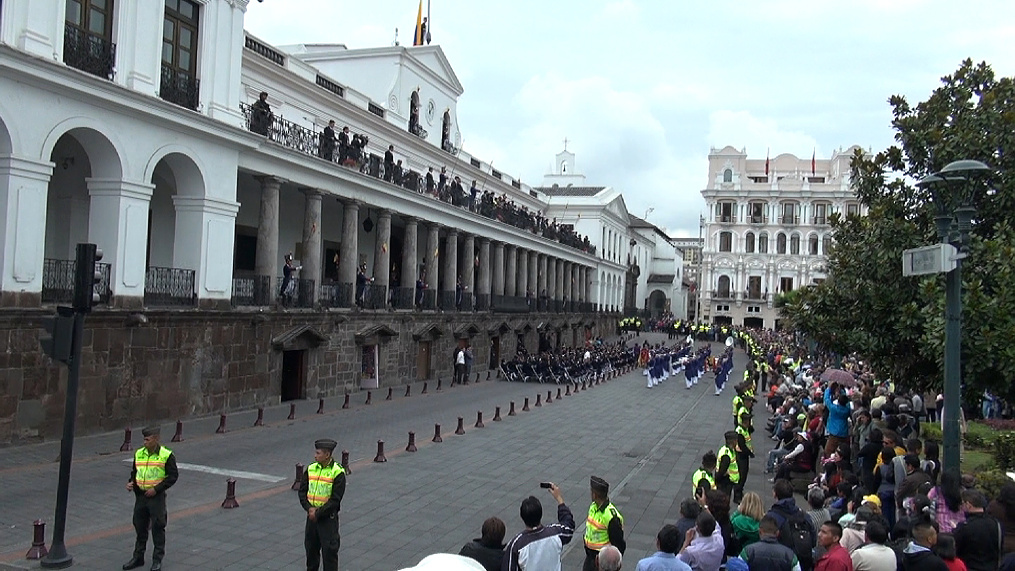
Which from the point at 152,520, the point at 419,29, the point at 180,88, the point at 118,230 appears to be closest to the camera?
the point at 152,520

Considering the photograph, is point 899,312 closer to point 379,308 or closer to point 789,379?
point 789,379

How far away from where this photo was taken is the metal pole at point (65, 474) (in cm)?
816

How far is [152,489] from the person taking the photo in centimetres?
806

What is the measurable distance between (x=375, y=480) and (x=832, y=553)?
847 cm

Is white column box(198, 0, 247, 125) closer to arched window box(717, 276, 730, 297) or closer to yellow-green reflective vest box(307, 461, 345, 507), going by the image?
yellow-green reflective vest box(307, 461, 345, 507)

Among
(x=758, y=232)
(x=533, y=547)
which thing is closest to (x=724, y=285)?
(x=758, y=232)

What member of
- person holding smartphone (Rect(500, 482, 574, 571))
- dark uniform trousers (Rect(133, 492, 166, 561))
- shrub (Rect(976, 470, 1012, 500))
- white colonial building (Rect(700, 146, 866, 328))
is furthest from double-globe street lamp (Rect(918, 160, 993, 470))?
white colonial building (Rect(700, 146, 866, 328))

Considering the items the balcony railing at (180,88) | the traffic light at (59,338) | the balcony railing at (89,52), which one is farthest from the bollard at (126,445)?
the balcony railing at (180,88)

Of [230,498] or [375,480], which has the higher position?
[230,498]

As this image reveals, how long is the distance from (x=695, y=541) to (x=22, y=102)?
14043 millimetres

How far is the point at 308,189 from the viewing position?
23.4 m

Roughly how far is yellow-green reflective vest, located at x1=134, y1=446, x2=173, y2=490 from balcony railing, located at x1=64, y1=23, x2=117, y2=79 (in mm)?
10330

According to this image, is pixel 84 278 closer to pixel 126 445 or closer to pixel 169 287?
pixel 126 445

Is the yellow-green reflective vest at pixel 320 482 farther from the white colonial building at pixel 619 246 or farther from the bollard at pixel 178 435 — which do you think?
the white colonial building at pixel 619 246
